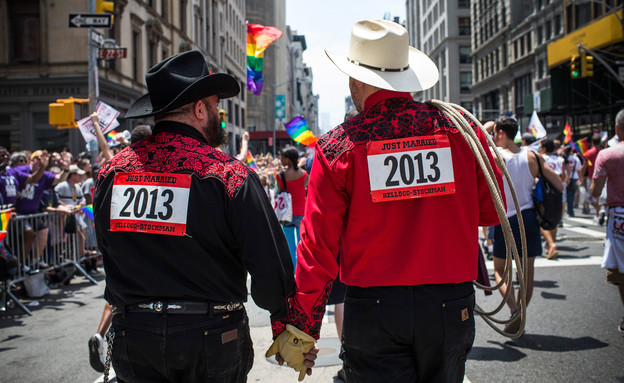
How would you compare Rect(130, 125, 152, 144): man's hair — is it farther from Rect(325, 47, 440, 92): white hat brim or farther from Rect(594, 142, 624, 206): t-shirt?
Rect(594, 142, 624, 206): t-shirt

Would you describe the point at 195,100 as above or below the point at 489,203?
above

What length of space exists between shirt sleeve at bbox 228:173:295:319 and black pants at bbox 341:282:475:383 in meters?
0.36

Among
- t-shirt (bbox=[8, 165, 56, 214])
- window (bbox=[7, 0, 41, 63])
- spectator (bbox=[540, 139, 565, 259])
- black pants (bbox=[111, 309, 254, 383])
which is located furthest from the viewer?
window (bbox=[7, 0, 41, 63])

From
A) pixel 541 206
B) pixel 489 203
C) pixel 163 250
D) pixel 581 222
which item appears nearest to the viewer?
pixel 163 250

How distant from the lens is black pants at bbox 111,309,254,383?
7.29 feet

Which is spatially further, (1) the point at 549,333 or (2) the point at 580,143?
(2) the point at 580,143

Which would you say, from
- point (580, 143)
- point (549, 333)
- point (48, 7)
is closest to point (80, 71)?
point (48, 7)

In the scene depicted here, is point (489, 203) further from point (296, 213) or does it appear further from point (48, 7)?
point (48, 7)

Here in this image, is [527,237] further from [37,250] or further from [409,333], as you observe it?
[37,250]

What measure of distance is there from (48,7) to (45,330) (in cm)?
1924

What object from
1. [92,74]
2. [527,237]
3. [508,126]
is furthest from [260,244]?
[92,74]

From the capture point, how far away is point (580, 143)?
18391mm

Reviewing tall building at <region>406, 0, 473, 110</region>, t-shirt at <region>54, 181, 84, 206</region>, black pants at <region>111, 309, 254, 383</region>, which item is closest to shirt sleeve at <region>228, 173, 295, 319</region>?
black pants at <region>111, 309, 254, 383</region>

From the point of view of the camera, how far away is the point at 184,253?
2.31 m
